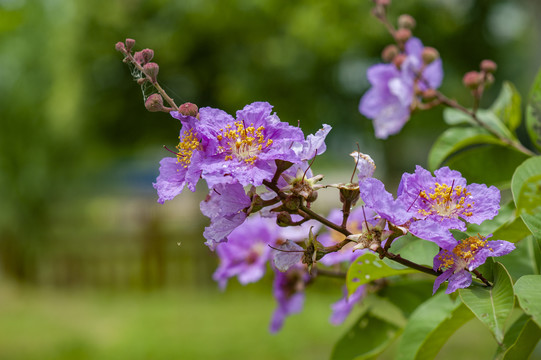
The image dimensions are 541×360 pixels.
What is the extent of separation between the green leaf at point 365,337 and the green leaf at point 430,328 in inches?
4.2

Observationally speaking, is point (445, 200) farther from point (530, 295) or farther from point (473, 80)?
point (473, 80)

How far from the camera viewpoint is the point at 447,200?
0.62 m

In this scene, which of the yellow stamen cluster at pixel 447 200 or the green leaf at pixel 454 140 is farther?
the green leaf at pixel 454 140

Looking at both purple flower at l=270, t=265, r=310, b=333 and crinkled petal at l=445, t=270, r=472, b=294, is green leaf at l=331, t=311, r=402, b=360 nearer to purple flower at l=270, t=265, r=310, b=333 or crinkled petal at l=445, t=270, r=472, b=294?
purple flower at l=270, t=265, r=310, b=333

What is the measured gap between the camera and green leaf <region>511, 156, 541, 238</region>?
1.79ft

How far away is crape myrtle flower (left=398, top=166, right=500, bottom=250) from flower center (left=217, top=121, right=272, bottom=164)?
154 mm

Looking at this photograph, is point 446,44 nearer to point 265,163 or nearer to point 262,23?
point 262,23

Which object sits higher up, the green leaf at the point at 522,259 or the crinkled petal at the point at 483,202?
the crinkled petal at the point at 483,202

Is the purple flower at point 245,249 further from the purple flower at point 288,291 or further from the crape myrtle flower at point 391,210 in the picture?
the crape myrtle flower at point 391,210

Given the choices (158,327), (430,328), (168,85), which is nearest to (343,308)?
(430,328)

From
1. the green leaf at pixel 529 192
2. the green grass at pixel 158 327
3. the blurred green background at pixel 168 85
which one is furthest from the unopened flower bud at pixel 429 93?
the blurred green background at pixel 168 85

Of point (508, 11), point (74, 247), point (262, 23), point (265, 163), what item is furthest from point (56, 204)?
point (265, 163)

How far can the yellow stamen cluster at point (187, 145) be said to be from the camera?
23.4 inches

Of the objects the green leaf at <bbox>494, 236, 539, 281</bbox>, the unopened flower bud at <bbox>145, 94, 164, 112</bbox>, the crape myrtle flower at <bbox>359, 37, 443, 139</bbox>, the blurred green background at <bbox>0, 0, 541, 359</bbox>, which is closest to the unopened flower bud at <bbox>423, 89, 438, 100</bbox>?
→ the crape myrtle flower at <bbox>359, 37, 443, 139</bbox>
